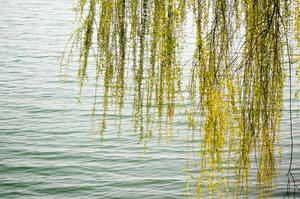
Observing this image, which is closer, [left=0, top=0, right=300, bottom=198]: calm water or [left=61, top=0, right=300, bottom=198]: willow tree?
[left=61, top=0, right=300, bottom=198]: willow tree

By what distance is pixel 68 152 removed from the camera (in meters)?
4.50

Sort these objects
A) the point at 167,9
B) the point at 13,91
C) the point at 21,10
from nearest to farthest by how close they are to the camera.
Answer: the point at 167,9 < the point at 13,91 < the point at 21,10

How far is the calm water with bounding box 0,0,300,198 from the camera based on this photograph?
12.0 ft

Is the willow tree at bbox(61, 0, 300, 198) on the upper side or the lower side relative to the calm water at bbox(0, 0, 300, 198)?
upper

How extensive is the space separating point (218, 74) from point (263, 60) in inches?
8.0

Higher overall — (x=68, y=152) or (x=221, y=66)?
(x=221, y=66)

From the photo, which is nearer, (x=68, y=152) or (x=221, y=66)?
(x=221, y=66)

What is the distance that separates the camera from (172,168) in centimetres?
403

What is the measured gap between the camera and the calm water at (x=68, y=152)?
364cm

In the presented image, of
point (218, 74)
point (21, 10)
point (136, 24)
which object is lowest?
point (218, 74)

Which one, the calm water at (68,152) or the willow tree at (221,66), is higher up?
the willow tree at (221,66)

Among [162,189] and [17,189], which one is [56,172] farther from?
[162,189]

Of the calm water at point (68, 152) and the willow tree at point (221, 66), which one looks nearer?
the willow tree at point (221, 66)

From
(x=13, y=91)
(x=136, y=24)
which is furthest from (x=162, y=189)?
(x=13, y=91)
